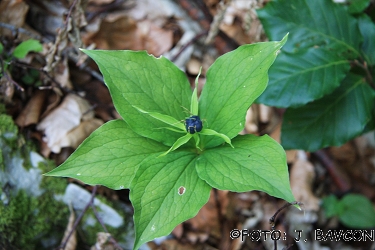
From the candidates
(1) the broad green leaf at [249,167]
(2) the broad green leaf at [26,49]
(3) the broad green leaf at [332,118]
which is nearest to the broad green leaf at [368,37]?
(3) the broad green leaf at [332,118]

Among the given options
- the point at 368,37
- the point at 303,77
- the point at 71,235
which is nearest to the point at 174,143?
the point at 303,77

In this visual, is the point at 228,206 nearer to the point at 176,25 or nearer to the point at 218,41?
the point at 218,41

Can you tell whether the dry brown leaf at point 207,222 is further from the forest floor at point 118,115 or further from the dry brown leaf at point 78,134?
the dry brown leaf at point 78,134

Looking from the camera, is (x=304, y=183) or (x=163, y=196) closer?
(x=163, y=196)

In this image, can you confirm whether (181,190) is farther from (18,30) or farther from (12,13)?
(12,13)

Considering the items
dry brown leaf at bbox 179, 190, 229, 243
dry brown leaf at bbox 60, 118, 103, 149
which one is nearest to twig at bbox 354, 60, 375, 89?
dry brown leaf at bbox 179, 190, 229, 243

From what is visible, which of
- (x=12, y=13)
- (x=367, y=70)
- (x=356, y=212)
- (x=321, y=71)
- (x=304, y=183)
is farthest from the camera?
(x=304, y=183)

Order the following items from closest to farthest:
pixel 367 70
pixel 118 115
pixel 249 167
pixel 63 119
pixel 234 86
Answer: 1. pixel 249 167
2. pixel 234 86
3. pixel 367 70
4. pixel 63 119
5. pixel 118 115
